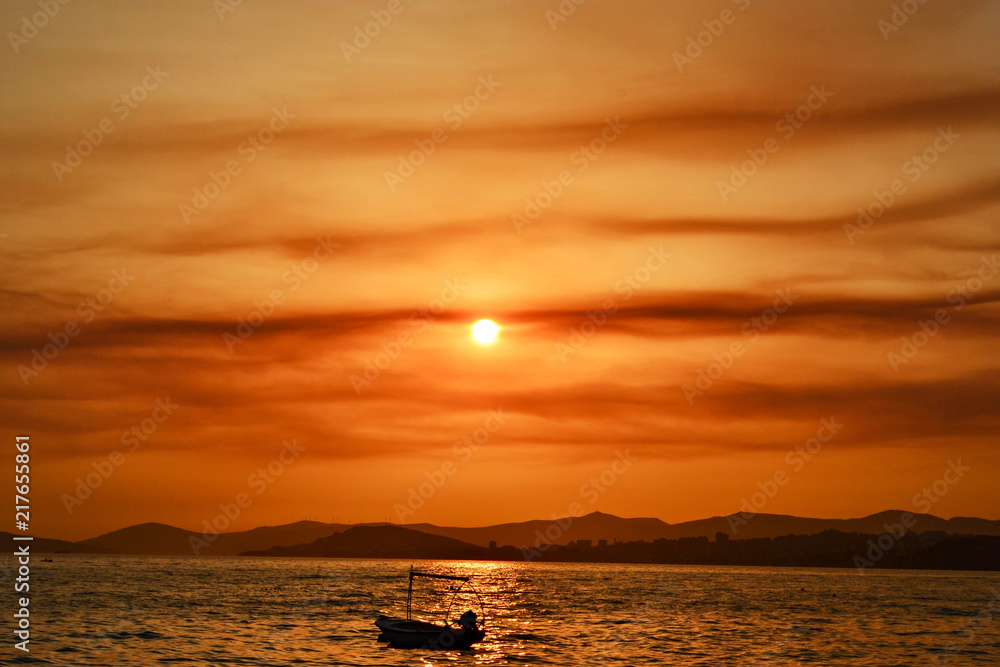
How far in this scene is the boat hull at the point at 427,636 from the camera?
102250 mm

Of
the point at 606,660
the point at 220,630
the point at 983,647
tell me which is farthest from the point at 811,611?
the point at 220,630

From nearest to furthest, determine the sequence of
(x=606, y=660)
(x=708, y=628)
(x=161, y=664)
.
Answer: (x=161, y=664), (x=606, y=660), (x=708, y=628)

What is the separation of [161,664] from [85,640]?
2105cm

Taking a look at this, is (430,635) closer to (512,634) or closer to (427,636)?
(427,636)

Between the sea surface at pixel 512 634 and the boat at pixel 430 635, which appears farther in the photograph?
the boat at pixel 430 635

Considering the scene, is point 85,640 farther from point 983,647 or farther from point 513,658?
point 983,647

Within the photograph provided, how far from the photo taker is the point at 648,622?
146 m

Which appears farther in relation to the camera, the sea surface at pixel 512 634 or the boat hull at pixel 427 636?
the boat hull at pixel 427 636

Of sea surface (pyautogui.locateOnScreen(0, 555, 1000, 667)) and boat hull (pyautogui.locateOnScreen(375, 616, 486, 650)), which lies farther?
boat hull (pyautogui.locateOnScreen(375, 616, 486, 650))

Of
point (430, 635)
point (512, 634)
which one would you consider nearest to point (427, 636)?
point (430, 635)

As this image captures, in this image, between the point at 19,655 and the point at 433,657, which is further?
the point at 433,657

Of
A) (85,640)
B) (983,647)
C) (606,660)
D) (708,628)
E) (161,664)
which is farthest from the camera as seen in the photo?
(708,628)

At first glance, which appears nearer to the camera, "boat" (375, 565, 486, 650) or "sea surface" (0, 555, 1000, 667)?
"sea surface" (0, 555, 1000, 667)

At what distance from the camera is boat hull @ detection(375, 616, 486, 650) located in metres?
102
